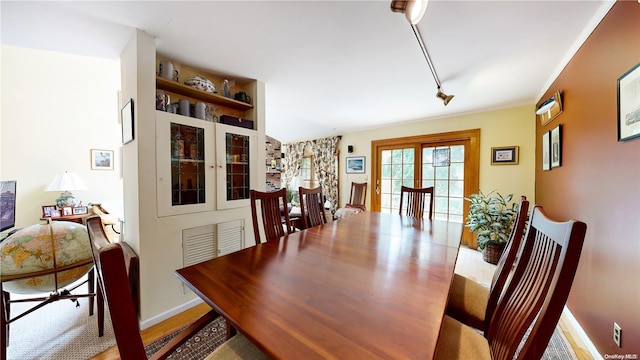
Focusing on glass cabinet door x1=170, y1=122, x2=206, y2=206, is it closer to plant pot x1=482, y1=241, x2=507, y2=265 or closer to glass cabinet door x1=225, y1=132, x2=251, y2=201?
glass cabinet door x1=225, y1=132, x2=251, y2=201

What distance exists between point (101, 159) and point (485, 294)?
6.23 metres

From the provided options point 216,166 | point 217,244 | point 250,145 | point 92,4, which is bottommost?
point 217,244

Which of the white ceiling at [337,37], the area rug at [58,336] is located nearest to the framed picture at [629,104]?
the white ceiling at [337,37]

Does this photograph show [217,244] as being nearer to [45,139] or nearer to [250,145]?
[250,145]

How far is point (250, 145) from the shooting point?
2607 mm

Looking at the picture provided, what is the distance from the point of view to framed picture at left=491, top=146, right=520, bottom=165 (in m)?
3.35

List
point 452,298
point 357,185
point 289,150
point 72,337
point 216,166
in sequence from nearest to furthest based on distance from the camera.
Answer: point 452,298 < point 72,337 < point 216,166 < point 357,185 < point 289,150

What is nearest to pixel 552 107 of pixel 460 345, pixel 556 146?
pixel 556 146

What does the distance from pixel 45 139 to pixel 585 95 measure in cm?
709

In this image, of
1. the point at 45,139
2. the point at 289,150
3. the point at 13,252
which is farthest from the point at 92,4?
the point at 289,150

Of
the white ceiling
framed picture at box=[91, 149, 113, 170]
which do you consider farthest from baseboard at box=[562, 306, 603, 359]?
framed picture at box=[91, 149, 113, 170]

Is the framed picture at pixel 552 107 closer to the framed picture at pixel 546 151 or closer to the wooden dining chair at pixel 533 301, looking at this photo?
the framed picture at pixel 546 151

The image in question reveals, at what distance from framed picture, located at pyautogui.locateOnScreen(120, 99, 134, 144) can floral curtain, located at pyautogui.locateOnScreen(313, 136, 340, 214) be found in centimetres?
400

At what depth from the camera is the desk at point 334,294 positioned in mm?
616
